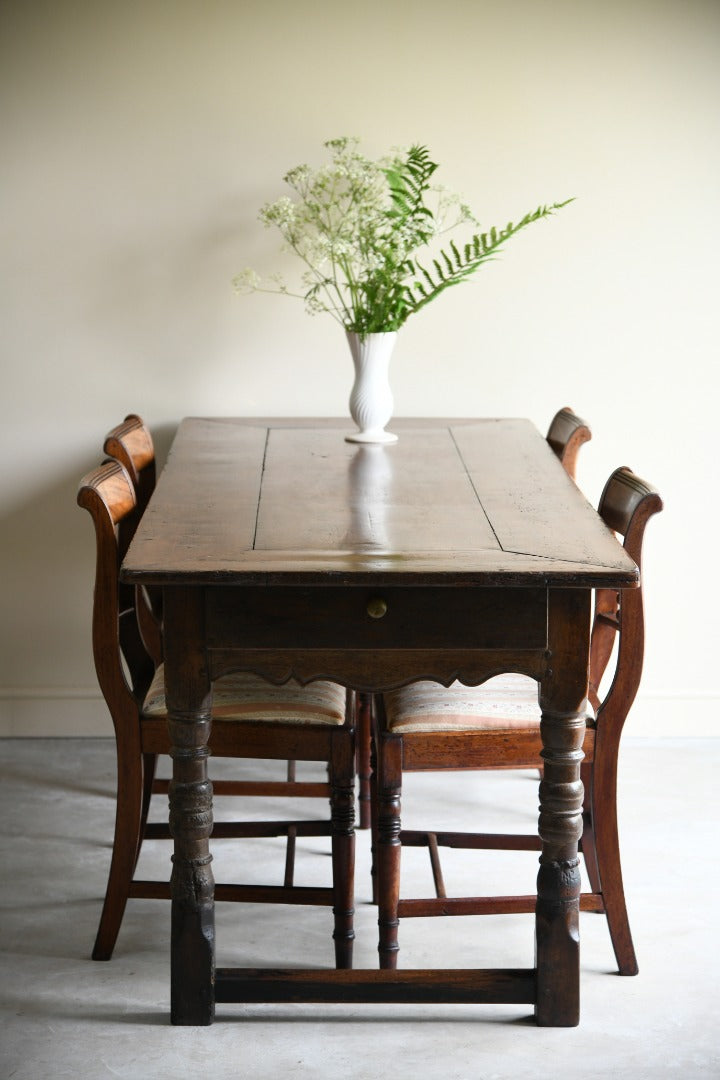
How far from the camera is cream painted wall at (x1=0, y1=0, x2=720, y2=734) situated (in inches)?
122

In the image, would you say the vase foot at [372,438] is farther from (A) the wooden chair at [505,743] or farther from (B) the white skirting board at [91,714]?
(B) the white skirting board at [91,714]

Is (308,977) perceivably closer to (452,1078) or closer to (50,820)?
(452,1078)

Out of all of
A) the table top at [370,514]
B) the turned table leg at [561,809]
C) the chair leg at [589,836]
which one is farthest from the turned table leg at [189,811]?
the chair leg at [589,836]

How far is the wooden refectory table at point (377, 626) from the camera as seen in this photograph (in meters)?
1.95

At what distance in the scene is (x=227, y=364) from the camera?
330 centimetres

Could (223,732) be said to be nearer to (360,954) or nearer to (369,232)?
(360,954)

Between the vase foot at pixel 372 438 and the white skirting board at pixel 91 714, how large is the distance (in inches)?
44.2

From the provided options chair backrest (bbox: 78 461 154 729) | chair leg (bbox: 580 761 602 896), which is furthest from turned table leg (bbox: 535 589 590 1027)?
chair backrest (bbox: 78 461 154 729)

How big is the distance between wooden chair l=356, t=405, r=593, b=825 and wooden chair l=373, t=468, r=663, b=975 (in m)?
0.50

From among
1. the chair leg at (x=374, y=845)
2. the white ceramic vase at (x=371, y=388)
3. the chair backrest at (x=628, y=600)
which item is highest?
the white ceramic vase at (x=371, y=388)

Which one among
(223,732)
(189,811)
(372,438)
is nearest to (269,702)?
(223,732)

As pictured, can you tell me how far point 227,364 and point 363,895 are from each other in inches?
58.6

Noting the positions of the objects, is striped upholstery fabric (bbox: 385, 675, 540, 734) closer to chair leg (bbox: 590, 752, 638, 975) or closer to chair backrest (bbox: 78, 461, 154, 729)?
chair leg (bbox: 590, 752, 638, 975)

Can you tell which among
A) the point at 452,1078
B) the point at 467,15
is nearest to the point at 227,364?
the point at 467,15
